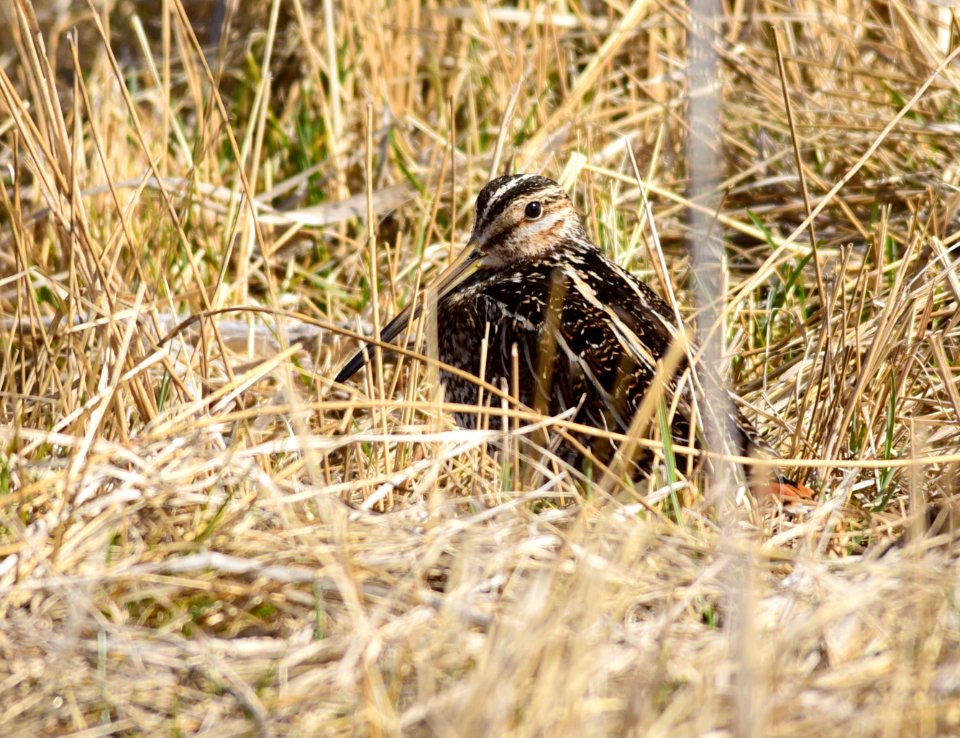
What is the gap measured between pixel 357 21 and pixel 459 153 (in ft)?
2.48

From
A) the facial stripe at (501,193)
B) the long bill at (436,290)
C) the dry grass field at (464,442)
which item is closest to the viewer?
the dry grass field at (464,442)

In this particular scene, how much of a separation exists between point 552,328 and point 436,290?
1.98 ft

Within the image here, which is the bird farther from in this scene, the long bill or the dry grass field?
the dry grass field

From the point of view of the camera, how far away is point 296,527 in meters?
2.56

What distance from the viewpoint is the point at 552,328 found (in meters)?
3.30

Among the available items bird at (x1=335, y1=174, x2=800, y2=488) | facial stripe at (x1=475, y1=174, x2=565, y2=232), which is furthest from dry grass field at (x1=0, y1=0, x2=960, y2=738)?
facial stripe at (x1=475, y1=174, x2=565, y2=232)

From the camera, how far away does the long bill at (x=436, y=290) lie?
3.72m

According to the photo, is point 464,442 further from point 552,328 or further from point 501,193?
point 501,193

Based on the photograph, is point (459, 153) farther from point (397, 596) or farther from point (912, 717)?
point (912, 717)

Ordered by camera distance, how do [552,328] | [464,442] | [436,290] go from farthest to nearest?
[436,290] → [552,328] → [464,442]

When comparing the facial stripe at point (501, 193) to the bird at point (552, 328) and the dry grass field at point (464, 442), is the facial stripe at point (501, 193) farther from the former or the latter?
the dry grass field at point (464, 442)

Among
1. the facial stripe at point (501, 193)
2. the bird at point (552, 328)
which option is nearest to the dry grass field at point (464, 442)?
the bird at point (552, 328)

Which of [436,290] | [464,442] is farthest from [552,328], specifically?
[436,290]

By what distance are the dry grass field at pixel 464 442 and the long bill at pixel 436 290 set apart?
5.8 inches
